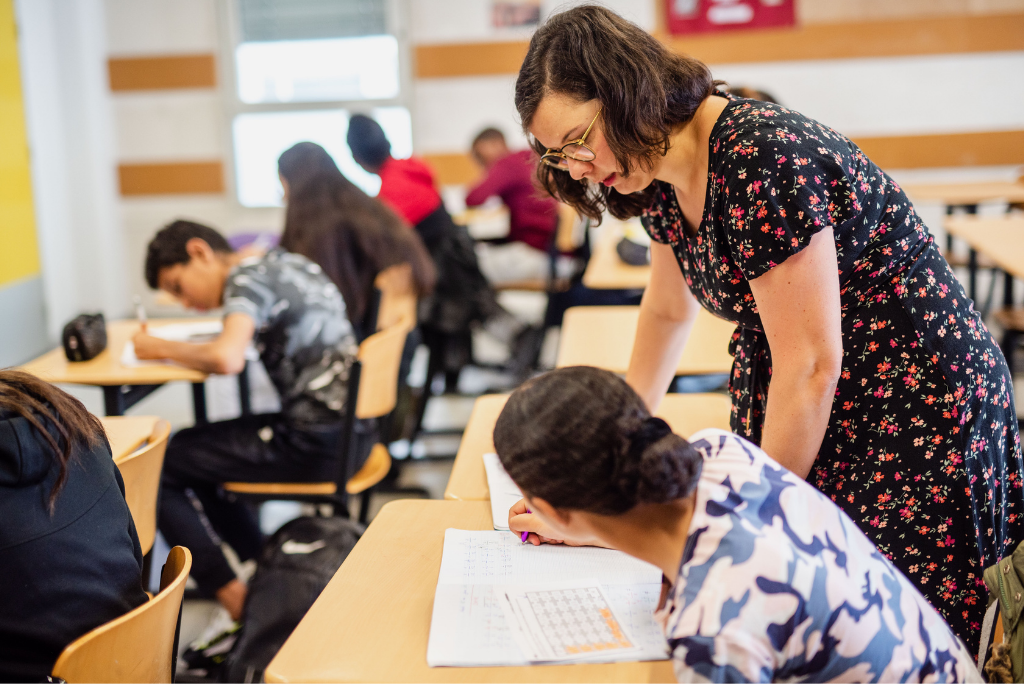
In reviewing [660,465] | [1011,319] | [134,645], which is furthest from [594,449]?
[1011,319]

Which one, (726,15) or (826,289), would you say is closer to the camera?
(826,289)

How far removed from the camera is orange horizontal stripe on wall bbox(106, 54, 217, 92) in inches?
234

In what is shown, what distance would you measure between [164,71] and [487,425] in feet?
17.2

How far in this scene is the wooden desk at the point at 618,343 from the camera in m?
2.05

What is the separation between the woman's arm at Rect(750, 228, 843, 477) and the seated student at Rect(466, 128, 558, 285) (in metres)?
3.30

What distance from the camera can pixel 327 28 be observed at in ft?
19.3

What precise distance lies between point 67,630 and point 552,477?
714 mm

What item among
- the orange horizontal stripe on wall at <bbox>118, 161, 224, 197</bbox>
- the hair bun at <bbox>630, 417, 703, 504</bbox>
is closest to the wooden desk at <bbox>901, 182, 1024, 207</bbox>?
the hair bun at <bbox>630, 417, 703, 504</bbox>

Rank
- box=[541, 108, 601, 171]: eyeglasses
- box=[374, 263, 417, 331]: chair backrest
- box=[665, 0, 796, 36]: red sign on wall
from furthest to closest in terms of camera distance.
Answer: box=[665, 0, 796, 36]: red sign on wall < box=[374, 263, 417, 331]: chair backrest < box=[541, 108, 601, 171]: eyeglasses

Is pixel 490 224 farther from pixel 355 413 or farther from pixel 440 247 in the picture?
pixel 355 413

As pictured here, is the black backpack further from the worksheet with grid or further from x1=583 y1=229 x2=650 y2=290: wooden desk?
x1=583 y1=229 x2=650 y2=290: wooden desk

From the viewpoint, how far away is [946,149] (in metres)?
5.61

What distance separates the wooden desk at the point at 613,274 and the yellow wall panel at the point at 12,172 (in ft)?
10.8

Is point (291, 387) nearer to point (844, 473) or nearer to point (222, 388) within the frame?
point (844, 473)
